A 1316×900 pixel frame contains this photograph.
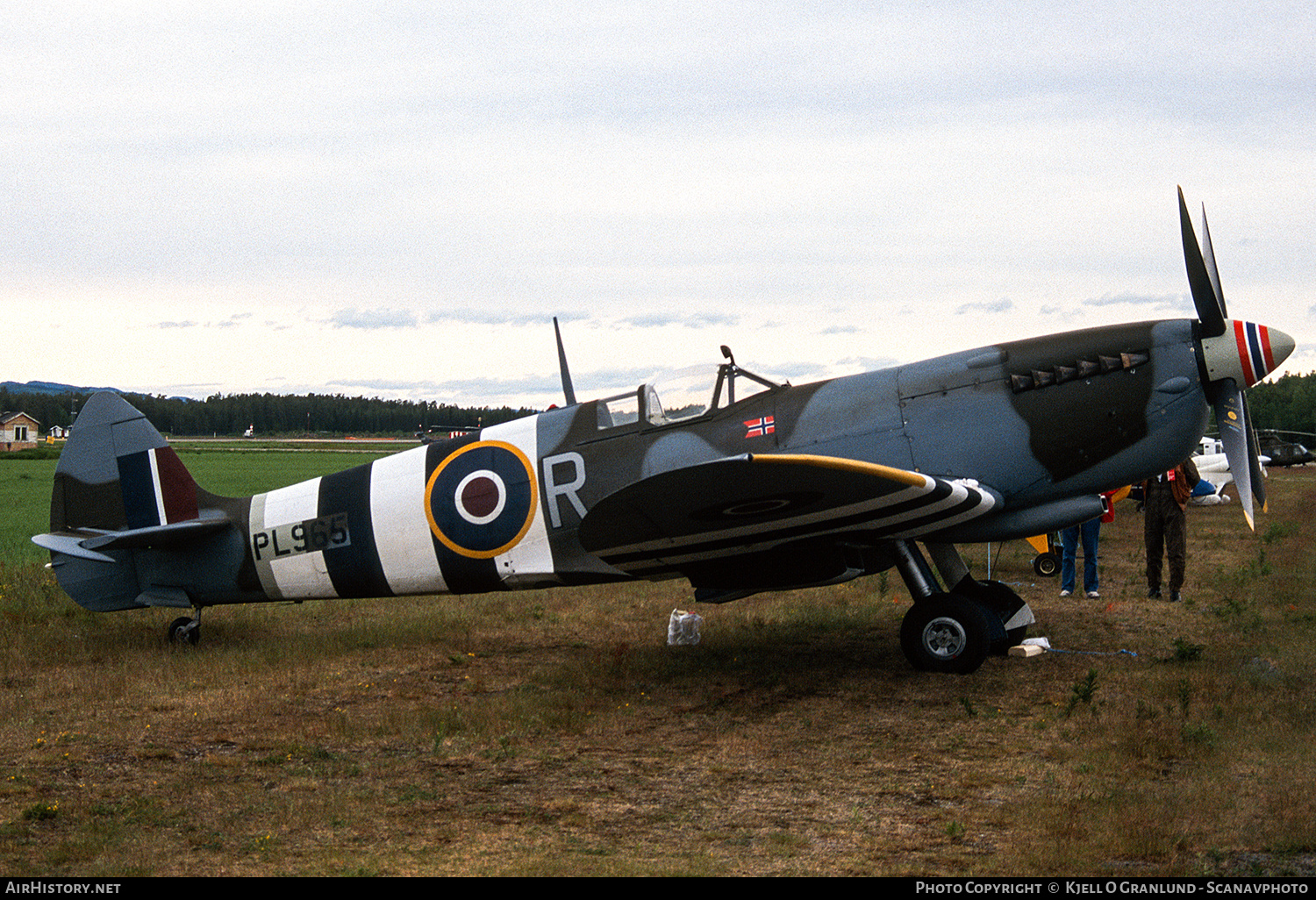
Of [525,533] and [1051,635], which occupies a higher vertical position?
[525,533]

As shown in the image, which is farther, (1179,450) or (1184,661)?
(1184,661)

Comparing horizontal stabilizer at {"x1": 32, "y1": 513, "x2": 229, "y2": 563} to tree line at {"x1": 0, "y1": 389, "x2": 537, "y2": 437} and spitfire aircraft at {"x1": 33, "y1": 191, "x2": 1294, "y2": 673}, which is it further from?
tree line at {"x1": 0, "y1": 389, "x2": 537, "y2": 437}

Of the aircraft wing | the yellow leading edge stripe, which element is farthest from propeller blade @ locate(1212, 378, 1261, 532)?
the yellow leading edge stripe

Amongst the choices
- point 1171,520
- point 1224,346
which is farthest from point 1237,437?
point 1171,520

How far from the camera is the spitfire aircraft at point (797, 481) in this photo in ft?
23.1

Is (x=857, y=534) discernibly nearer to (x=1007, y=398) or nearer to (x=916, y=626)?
(x=916, y=626)

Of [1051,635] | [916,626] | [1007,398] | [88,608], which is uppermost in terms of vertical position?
[1007,398]

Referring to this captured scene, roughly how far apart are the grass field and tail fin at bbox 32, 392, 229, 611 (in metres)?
0.53

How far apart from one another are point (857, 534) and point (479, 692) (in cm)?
304

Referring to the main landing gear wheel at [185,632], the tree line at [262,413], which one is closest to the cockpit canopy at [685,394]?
the main landing gear wheel at [185,632]

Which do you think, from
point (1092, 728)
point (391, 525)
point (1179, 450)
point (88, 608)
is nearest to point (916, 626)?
point (1092, 728)

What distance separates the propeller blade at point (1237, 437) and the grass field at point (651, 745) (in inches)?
51.4

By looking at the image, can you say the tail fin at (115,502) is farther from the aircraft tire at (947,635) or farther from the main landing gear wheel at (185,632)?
the aircraft tire at (947,635)

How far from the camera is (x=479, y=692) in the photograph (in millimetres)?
7668
